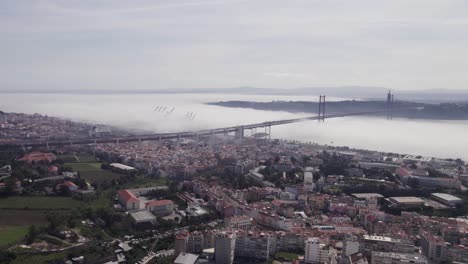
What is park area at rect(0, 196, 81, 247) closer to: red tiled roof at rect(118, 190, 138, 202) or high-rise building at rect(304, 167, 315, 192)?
red tiled roof at rect(118, 190, 138, 202)

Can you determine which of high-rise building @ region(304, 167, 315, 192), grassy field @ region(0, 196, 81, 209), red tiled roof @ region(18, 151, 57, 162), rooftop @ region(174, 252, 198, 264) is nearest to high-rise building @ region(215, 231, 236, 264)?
rooftop @ region(174, 252, 198, 264)

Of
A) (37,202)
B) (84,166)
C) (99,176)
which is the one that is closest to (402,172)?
(99,176)

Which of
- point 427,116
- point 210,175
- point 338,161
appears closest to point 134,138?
point 210,175

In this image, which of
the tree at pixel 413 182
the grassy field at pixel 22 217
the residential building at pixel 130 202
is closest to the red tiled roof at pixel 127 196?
the residential building at pixel 130 202

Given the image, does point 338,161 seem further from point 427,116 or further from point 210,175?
point 427,116

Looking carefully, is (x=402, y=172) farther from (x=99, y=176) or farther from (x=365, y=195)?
(x=99, y=176)

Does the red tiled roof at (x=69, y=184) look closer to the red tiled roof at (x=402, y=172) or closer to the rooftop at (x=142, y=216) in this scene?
the rooftop at (x=142, y=216)
